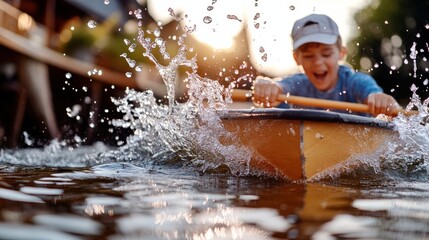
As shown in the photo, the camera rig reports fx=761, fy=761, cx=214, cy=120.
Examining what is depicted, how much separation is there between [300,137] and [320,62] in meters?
2.51

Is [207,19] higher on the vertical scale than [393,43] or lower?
lower

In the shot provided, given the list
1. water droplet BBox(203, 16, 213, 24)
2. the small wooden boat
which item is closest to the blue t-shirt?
water droplet BBox(203, 16, 213, 24)

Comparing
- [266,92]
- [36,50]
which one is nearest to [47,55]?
[36,50]

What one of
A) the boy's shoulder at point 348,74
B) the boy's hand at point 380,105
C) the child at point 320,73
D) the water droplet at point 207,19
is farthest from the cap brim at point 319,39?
the water droplet at point 207,19

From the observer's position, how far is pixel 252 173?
479 centimetres

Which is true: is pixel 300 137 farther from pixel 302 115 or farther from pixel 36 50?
pixel 36 50

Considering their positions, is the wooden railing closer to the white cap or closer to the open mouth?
the white cap

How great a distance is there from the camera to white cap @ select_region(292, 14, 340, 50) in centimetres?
687

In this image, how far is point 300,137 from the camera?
4.50m

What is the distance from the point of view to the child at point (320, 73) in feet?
21.0

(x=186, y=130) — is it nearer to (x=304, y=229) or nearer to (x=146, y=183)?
(x=146, y=183)

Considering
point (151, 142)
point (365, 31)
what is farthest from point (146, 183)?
point (365, 31)

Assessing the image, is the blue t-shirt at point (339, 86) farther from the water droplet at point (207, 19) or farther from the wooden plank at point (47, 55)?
the wooden plank at point (47, 55)

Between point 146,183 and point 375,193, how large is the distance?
1144 millimetres
